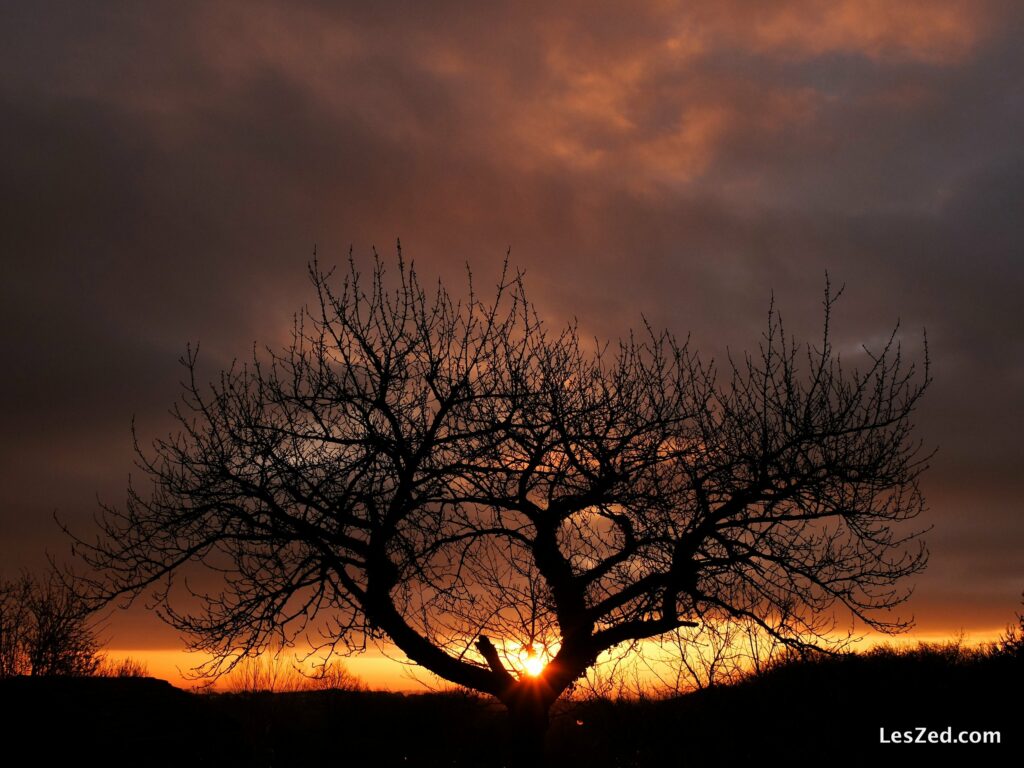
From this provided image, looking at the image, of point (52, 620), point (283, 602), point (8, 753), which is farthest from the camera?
point (52, 620)

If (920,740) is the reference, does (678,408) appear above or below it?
above

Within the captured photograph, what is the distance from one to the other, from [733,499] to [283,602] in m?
6.19

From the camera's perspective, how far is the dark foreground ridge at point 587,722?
46.2 ft

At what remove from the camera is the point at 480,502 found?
38.6 feet

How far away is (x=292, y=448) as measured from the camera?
11555 millimetres

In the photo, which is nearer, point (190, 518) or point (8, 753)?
point (190, 518)

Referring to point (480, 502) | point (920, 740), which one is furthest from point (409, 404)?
point (920, 740)

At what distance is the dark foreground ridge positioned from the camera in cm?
1407

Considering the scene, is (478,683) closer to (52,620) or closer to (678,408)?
(678,408)

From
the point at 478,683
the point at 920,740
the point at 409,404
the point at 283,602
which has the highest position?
the point at 409,404

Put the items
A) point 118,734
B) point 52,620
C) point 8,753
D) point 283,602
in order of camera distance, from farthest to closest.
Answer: point 52,620
point 118,734
point 8,753
point 283,602

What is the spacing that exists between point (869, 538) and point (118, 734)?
1251 centimetres

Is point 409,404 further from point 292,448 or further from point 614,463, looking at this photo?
point 614,463

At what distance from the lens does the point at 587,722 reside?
18234 millimetres
